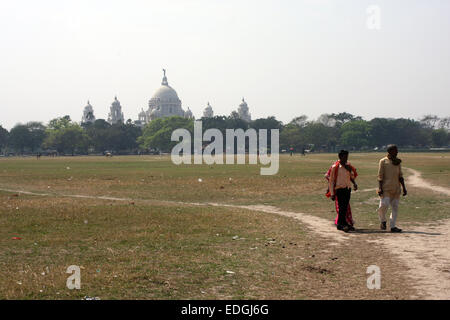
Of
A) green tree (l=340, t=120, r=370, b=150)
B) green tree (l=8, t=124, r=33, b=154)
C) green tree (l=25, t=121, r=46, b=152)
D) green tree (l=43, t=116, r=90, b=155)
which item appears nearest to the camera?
green tree (l=43, t=116, r=90, b=155)

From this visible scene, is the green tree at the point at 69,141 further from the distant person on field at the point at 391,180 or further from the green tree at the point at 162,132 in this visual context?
the distant person on field at the point at 391,180

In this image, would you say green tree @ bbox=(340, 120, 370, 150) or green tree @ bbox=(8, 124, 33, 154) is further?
green tree @ bbox=(8, 124, 33, 154)

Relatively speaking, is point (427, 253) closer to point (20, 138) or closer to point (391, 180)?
point (391, 180)

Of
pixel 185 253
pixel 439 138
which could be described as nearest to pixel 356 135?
pixel 439 138

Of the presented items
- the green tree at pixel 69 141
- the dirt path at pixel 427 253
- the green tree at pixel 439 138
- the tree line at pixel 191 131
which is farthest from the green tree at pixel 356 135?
the dirt path at pixel 427 253

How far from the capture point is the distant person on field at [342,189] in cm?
1333

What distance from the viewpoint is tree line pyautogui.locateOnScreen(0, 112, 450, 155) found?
142000 mm

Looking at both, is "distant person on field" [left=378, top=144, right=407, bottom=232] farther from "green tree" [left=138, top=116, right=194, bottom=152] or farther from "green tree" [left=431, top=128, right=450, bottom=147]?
"green tree" [left=431, top=128, right=450, bottom=147]

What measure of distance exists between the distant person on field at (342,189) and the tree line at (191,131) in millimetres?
126728

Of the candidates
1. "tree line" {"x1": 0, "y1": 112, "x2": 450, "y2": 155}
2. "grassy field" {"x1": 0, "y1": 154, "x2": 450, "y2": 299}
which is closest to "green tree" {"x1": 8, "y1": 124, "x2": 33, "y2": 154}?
"tree line" {"x1": 0, "y1": 112, "x2": 450, "y2": 155}

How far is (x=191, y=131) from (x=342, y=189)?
136m

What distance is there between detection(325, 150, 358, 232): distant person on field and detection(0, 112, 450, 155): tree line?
127m
